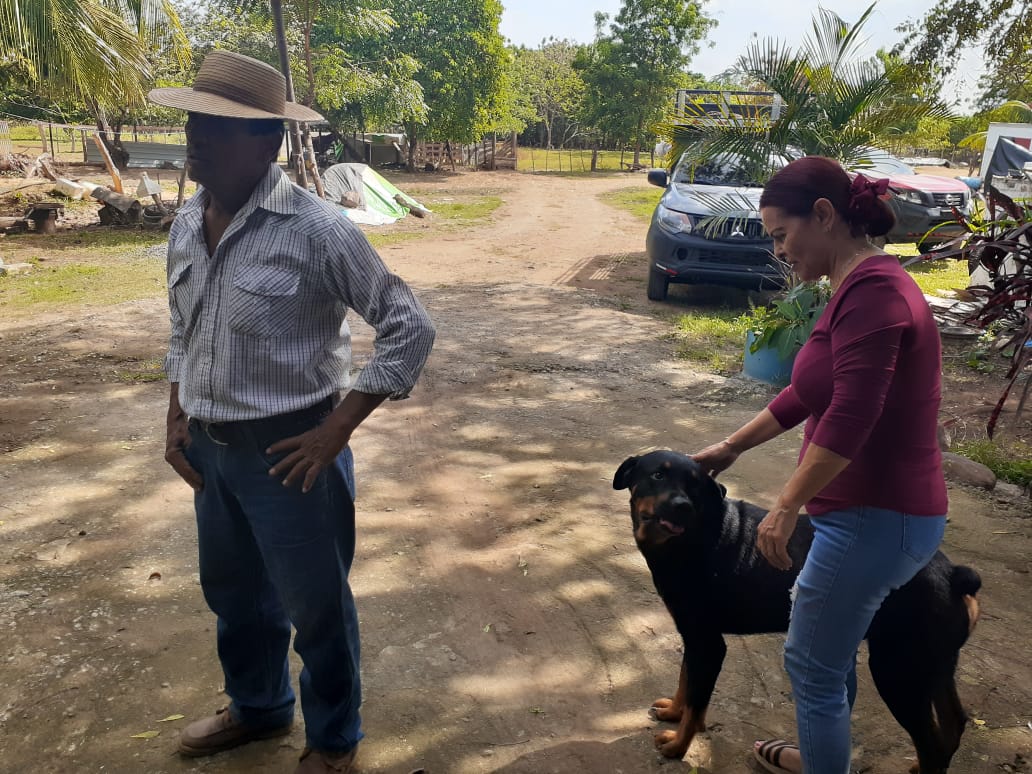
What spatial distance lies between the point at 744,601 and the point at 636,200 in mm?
22969

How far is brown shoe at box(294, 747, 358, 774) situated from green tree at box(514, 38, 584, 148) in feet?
141

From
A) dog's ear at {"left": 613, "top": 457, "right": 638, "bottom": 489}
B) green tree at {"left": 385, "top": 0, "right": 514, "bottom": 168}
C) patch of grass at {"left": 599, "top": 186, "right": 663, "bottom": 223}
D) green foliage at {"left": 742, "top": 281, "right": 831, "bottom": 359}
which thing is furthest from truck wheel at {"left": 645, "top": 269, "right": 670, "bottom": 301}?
green tree at {"left": 385, "top": 0, "right": 514, "bottom": 168}

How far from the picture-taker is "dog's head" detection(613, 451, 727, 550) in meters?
2.35

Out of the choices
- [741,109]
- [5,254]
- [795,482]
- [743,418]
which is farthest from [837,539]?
[5,254]

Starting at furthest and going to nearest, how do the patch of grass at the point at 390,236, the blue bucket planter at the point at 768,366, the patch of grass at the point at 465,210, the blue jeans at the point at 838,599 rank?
the patch of grass at the point at 465,210, the patch of grass at the point at 390,236, the blue bucket planter at the point at 768,366, the blue jeans at the point at 838,599

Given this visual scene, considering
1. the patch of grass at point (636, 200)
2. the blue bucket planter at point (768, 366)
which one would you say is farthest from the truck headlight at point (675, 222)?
the patch of grass at point (636, 200)

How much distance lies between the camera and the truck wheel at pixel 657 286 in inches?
397

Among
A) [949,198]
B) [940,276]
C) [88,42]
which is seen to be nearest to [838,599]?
[940,276]

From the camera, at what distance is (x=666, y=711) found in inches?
110

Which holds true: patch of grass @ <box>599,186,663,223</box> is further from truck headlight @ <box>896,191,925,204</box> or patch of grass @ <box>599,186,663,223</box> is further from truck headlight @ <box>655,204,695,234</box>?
truck headlight @ <box>655,204,695,234</box>

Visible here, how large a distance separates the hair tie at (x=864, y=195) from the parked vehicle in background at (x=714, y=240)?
7.00m

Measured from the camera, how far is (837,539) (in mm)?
1930

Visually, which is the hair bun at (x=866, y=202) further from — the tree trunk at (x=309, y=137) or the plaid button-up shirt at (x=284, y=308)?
the tree trunk at (x=309, y=137)

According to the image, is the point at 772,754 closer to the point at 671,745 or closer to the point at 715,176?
the point at 671,745
